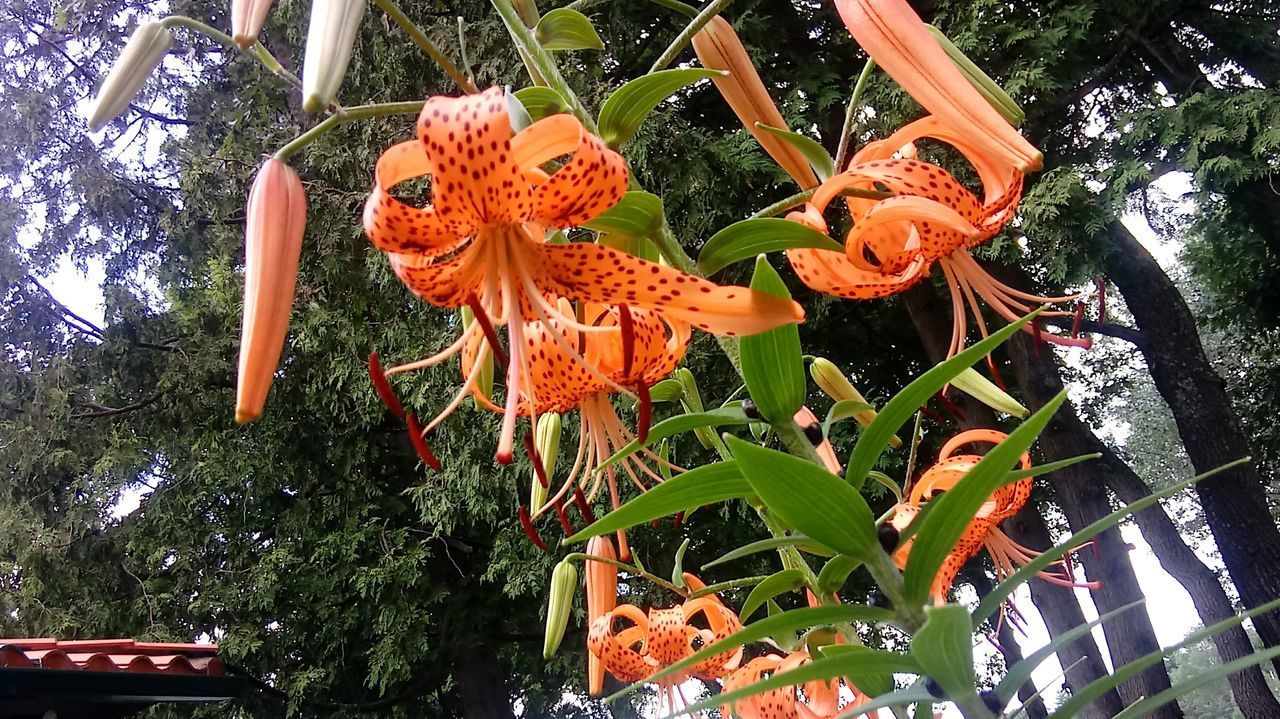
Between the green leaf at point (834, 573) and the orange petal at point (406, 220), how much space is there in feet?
0.67

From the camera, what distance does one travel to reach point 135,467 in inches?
127

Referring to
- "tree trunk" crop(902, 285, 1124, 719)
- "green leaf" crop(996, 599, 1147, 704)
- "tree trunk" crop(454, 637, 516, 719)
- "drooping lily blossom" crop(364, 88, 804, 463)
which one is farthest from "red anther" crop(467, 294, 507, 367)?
"tree trunk" crop(454, 637, 516, 719)

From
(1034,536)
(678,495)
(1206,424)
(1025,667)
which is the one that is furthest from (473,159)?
(1206,424)

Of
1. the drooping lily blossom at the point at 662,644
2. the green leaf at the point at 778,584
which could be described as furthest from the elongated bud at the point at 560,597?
the green leaf at the point at 778,584

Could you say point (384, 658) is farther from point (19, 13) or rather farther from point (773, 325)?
point (773, 325)

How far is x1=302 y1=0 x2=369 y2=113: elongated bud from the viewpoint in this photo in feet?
1.06

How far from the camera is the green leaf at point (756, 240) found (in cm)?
35

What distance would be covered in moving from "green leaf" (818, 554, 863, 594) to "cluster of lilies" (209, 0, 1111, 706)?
0.04 m

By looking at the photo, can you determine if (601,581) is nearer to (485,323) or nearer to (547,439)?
(547,439)

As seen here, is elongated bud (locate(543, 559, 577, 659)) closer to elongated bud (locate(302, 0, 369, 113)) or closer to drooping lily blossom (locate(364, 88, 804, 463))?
drooping lily blossom (locate(364, 88, 804, 463))

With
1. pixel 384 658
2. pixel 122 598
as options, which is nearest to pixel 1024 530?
pixel 384 658

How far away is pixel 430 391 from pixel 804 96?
1298mm

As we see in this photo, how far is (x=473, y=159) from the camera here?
0.35 meters

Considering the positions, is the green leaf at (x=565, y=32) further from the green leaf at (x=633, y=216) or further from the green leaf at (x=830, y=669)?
the green leaf at (x=830, y=669)
